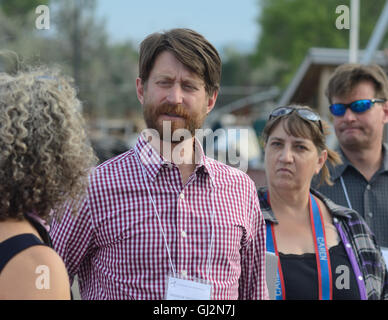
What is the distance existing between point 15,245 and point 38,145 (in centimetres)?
34

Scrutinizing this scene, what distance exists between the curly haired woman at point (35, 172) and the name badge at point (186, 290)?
55cm

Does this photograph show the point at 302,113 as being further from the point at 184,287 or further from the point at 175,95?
the point at 184,287

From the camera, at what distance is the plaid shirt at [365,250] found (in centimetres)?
276

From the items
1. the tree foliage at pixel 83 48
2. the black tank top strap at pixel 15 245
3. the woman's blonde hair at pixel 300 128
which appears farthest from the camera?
the tree foliage at pixel 83 48

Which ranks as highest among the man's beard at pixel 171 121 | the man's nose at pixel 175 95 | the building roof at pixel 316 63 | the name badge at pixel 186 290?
the building roof at pixel 316 63

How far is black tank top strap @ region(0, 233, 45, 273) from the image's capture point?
148 cm

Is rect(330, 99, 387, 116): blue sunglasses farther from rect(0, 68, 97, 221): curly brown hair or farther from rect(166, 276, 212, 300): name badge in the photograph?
rect(0, 68, 97, 221): curly brown hair

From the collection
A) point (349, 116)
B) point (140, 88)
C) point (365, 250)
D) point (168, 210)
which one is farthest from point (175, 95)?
point (349, 116)

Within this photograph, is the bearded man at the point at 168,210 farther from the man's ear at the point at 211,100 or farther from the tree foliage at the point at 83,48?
the tree foliage at the point at 83,48

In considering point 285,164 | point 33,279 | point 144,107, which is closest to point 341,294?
point 285,164

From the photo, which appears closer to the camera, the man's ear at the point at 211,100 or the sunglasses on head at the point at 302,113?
the man's ear at the point at 211,100

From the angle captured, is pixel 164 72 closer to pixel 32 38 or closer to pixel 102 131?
pixel 32 38

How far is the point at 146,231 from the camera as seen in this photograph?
6.92 feet

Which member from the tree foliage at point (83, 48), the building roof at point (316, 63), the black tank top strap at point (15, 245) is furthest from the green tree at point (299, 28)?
the black tank top strap at point (15, 245)
